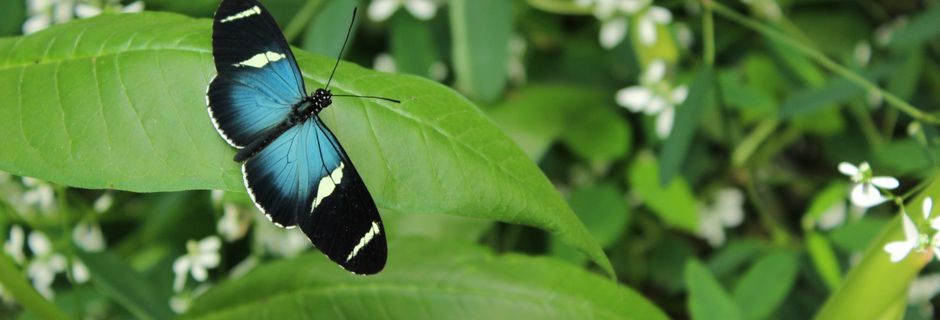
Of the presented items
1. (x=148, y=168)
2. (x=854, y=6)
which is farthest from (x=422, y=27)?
(x=854, y=6)

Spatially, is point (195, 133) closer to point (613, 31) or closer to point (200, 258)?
point (200, 258)

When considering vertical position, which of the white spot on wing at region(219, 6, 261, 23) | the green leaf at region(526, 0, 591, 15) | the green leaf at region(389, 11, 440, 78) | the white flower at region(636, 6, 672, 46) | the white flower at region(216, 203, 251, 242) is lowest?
the white flower at region(216, 203, 251, 242)

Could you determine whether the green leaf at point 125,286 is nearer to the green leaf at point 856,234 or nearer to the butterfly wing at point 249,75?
the butterfly wing at point 249,75

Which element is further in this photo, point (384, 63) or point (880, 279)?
point (384, 63)

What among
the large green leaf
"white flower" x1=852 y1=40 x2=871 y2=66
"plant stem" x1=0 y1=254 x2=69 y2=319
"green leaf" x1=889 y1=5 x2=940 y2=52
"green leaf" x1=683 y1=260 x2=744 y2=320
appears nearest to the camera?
the large green leaf

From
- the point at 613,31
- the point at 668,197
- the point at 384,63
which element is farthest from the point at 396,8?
the point at 668,197

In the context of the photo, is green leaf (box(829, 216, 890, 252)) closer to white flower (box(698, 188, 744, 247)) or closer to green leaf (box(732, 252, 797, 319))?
green leaf (box(732, 252, 797, 319))

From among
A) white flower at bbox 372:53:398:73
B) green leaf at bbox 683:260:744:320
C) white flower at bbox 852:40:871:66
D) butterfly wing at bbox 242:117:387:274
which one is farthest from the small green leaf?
white flower at bbox 852:40:871:66
